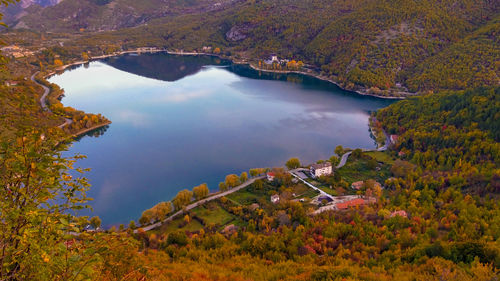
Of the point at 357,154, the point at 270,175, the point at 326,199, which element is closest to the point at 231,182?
the point at 270,175

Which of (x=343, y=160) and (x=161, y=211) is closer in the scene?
(x=161, y=211)

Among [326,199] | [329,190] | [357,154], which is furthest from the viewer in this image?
[357,154]

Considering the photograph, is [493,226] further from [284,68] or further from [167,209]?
[284,68]

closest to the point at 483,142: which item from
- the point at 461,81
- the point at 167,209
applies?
the point at 167,209

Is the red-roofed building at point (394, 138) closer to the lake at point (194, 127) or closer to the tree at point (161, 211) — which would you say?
the lake at point (194, 127)

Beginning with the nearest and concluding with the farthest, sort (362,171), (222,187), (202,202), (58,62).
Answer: (202,202) < (222,187) < (362,171) < (58,62)

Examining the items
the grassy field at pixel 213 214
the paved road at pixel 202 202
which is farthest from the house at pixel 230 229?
the paved road at pixel 202 202

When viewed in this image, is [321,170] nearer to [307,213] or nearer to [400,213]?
[307,213]
